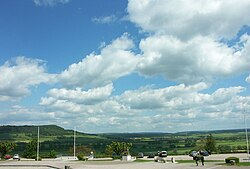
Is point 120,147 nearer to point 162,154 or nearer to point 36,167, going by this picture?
point 162,154

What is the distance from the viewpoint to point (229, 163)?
151ft

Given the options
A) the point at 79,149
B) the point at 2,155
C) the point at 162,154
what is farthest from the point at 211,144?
the point at 2,155

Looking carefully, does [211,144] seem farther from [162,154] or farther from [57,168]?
[57,168]

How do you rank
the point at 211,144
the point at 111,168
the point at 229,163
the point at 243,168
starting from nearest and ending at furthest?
the point at 243,168 → the point at 111,168 → the point at 229,163 → the point at 211,144

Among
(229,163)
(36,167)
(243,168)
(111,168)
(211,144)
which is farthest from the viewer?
(211,144)

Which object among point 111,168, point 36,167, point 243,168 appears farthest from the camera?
point 36,167

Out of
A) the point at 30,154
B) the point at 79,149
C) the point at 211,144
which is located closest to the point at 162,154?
the point at 211,144

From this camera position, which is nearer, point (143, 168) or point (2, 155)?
point (143, 168)

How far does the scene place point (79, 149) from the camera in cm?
8262

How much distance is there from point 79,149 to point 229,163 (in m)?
44.7

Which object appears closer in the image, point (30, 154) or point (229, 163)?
point (229, 163)

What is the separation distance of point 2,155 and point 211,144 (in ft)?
155

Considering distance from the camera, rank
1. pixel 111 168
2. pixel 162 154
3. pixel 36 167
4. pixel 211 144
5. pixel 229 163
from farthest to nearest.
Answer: pixel 211 144 → pixel 162 154 → pixel 36 167 → pixel 229 163 → pixel 111 168

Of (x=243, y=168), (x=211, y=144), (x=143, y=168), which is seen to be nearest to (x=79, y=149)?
(x=211, y=144)
